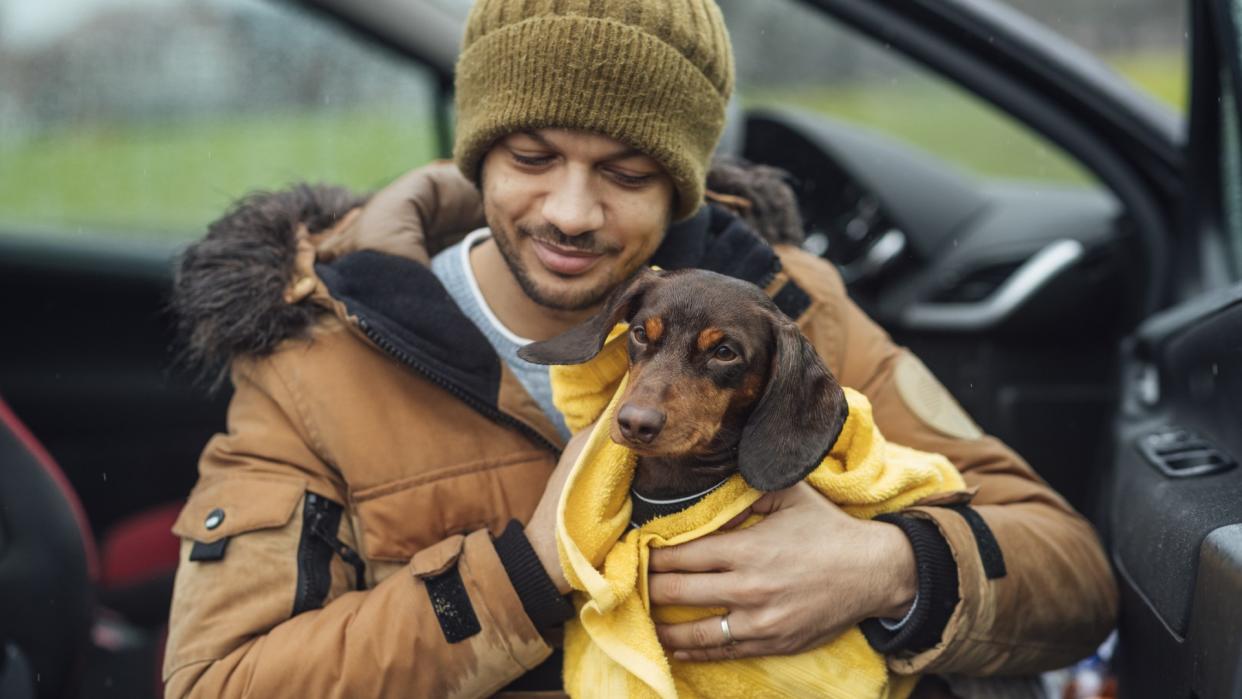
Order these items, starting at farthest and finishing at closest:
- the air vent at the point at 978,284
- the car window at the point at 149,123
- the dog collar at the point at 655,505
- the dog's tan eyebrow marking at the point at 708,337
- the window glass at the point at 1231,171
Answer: the car window at the point at 149,123 → the air vent at the point at 978,284 → the window glass at the point at 1231,171 → the dog collar at the point at 655,505 → the dog's tan eyebrow marking at the point at 708,337

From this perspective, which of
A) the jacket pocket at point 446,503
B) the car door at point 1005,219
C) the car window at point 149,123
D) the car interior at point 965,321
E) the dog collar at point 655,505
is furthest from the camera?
the car window at point 149,123

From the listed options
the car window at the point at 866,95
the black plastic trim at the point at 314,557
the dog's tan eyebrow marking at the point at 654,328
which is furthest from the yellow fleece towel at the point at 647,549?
the car window at the point at 866,95

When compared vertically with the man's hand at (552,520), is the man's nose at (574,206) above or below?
above

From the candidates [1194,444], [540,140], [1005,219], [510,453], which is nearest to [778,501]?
[510,453]

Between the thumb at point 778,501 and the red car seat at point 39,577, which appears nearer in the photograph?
the thumb at point 778,501

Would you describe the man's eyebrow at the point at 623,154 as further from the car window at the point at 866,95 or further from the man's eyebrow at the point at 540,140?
the car window at the point at 866,95

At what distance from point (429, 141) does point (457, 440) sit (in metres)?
1.49

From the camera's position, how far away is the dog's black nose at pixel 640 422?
1.69 meters

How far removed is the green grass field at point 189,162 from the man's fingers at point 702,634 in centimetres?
216

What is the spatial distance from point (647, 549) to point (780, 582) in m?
0.22

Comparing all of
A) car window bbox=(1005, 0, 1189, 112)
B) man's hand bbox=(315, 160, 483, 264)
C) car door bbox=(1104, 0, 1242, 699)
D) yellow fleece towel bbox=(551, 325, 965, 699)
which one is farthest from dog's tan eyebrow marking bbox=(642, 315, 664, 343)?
car window bbox=(1005, 0, 1189, 112)

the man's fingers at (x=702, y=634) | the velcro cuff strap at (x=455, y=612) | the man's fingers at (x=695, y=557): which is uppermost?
the man's fingers at (x=695, y=557)

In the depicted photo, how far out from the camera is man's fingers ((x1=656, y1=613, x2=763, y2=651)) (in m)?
1.90

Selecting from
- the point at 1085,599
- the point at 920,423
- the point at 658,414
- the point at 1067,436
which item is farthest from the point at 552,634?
the point at 1067,436
